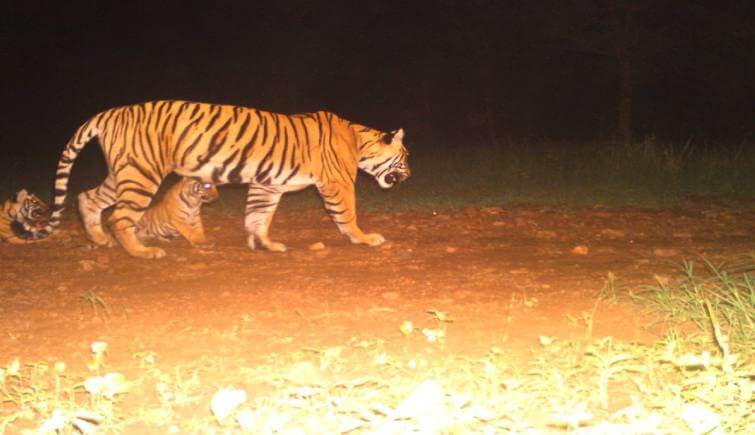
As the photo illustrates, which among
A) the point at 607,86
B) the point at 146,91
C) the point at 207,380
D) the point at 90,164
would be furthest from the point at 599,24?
the point at 146,91

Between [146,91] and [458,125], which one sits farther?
[146,91]

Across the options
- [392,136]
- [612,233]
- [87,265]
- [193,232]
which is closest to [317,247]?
[193,232]

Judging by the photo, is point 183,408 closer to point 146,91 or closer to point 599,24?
point 599,24

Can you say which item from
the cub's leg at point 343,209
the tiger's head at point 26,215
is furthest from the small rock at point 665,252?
the tiger's head at point 26,215

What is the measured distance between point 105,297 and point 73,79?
865 inches

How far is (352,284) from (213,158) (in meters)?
1.87

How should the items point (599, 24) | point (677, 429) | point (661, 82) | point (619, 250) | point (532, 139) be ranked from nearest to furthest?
1. point (677, 429)
2. point (619, 250)
3. point (599, 24)
4. point (532, 139)
5. point (661, 82)

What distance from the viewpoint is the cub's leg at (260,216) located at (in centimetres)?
659

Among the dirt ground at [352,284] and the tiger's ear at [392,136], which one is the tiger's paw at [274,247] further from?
the tiger's ear at [392,136]

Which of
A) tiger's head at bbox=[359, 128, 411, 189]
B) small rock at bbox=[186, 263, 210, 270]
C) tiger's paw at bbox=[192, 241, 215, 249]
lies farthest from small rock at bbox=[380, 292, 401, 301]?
tiger's head at bbox=[359, 128, 411, 189]

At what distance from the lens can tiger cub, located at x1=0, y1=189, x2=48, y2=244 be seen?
682cm

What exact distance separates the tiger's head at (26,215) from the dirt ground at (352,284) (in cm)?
16

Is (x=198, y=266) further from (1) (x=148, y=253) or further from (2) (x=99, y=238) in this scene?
(2) (x=99, y=238)

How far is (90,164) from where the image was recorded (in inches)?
602
